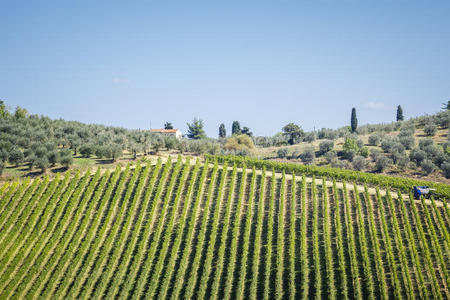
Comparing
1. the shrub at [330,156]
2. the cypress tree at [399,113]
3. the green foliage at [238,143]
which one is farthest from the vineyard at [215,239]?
the cypress tree at [399,113]

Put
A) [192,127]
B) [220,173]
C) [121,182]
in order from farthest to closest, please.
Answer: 1. [192,127]
2. [220,173]
3. [121,182]

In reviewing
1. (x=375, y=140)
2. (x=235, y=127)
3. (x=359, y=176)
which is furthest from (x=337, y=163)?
(x=235, y=127)

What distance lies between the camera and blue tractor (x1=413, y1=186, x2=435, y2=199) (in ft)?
105

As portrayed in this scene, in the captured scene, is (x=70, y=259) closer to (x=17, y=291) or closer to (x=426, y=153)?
(x=17, y=291)

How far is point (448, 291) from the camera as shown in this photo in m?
22.8

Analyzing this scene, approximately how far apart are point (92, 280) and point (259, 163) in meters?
22.4

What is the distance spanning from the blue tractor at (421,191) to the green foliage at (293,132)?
43.8m

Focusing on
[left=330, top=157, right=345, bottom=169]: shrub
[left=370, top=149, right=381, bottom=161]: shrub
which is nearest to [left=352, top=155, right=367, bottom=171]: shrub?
[left=330, top=157, right=345, bottom=169]: shrub

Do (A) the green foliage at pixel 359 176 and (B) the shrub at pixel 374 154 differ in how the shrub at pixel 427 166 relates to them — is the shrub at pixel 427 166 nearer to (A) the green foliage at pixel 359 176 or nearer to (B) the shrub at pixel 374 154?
(B) the shrub at pixel 374 154

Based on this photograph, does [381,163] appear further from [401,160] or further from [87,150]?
[87,150]

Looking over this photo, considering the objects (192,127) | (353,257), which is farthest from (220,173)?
(192,127)

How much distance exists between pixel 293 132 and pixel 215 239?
53.2m

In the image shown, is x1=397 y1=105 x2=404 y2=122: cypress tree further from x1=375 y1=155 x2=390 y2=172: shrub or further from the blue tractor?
the blue tractor

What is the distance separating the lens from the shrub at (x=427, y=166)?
44.7m
